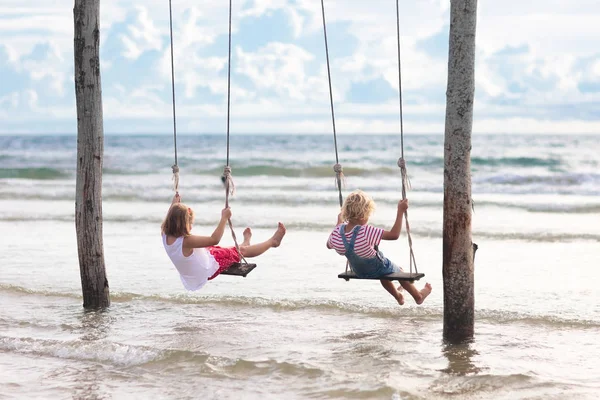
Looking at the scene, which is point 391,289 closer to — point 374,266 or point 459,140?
point 374,266

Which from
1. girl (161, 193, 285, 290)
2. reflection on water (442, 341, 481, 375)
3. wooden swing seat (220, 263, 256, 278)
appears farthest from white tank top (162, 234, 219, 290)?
reflection on water (442, 341, 481, 375)

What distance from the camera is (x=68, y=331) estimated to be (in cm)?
745

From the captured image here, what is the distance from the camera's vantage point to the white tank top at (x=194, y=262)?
288 inches

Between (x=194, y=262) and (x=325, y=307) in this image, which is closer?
(x=194, y=262)

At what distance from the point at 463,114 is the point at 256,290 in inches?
157

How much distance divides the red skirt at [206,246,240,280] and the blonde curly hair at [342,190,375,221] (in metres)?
1.06

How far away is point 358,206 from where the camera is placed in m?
6.99

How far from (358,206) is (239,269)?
3.58 feet

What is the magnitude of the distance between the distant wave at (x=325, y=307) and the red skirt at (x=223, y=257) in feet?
3.81

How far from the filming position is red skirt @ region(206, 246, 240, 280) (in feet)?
24.2

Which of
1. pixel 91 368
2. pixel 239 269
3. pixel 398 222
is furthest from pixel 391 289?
pixel 91 368

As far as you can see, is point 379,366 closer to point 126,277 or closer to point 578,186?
point 126,277

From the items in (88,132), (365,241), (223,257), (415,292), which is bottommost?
(415,292)

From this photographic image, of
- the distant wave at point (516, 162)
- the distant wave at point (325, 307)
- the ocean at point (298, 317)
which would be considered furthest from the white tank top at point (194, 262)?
the distant wave at point (516, 162)
